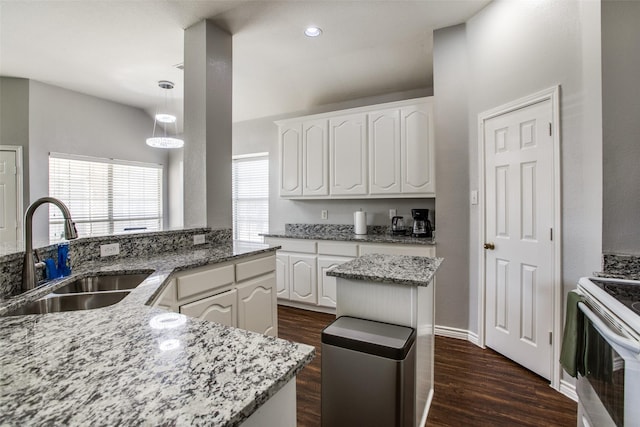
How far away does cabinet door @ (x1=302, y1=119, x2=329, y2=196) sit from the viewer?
3766 mm

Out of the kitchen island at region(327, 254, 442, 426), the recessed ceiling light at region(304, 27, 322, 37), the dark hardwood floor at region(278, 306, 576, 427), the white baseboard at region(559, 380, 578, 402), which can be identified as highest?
the recessed ceiling light at region(304, 27, 322, 37)

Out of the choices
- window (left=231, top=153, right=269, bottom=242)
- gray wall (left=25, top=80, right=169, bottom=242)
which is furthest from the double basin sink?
window (left=231, top=153, right=269, bottom=242)

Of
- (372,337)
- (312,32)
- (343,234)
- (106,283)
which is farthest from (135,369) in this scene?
(343,234)

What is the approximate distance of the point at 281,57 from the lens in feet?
10.9

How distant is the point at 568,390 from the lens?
6.37 ft

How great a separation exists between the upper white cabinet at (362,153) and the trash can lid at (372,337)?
206 cm

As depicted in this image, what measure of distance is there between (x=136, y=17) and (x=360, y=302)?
298 centimetres

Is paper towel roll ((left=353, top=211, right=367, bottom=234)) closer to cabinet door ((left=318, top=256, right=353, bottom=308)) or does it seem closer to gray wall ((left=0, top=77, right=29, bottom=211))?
cabinet door ((left=318, top=256, right=353, bottom=308))

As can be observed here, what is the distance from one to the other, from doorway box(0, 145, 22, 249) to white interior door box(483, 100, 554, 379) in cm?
539

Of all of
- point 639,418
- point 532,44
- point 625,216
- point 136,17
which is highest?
point 136,17

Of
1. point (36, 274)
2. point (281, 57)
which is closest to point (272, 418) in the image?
point (36, 274)

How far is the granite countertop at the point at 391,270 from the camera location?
145 centimetres

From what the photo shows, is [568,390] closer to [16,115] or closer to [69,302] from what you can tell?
[69,302]

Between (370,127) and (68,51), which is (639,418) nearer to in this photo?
(370,127)
